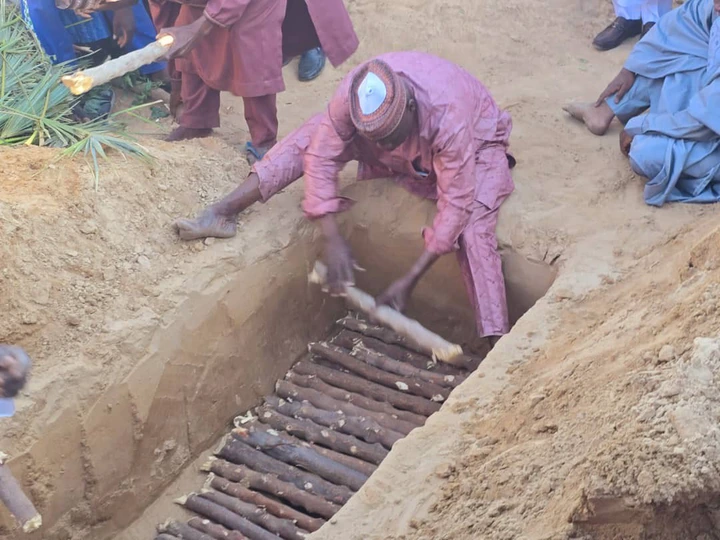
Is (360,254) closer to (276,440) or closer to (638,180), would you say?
(276,440)

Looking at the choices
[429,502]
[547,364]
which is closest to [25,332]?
[429,502]

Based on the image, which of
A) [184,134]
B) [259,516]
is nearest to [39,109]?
[184,134]

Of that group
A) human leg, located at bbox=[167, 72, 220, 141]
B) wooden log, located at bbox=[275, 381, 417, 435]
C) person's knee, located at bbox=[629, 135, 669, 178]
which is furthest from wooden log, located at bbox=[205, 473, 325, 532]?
person's knee, located at bbox=[629, 135, 669, 178]

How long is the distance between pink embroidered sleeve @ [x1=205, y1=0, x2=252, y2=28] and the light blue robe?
181cm

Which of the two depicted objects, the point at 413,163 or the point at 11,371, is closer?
the point at 11,371

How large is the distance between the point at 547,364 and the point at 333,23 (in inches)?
84.1

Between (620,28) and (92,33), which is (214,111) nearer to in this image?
(92,33)

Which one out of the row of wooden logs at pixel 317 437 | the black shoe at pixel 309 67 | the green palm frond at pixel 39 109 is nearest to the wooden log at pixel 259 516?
the row of wooden logs at pixel 317 437

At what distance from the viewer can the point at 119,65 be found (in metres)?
3.46

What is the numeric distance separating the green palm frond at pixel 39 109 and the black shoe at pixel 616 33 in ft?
9.51

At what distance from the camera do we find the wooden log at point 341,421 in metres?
3.38

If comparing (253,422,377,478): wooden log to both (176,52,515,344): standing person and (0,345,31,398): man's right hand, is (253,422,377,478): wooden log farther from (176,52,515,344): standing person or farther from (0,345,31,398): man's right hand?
(0,345,31,398): man's right hand

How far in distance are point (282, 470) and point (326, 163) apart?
4.06 feet

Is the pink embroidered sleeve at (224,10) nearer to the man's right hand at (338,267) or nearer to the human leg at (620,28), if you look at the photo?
the man's right hand at (338,267)
